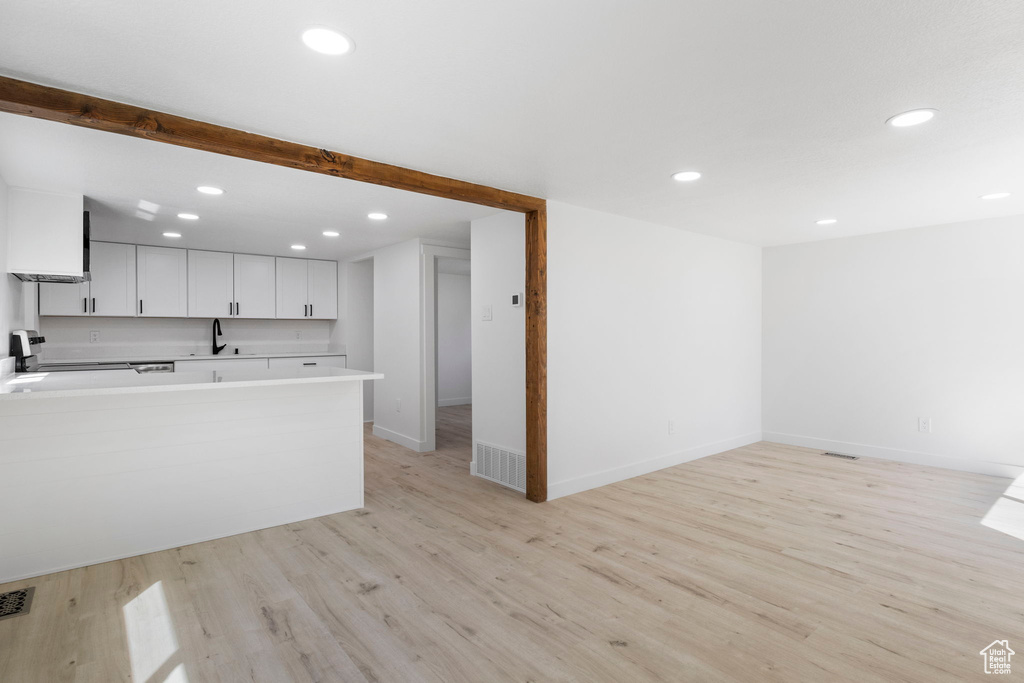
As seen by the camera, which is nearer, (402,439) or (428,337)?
(428,337)

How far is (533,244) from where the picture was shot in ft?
12.6

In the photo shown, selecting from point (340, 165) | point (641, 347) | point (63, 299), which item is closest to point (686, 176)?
point (641, 347)

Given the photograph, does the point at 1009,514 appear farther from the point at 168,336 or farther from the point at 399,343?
the point at 168,336

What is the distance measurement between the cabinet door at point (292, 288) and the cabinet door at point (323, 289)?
0.26 ft

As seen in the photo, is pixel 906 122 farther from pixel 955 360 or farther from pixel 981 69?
pixel 955 360

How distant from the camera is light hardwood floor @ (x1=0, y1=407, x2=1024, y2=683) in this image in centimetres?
197

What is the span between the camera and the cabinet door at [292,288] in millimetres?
6641

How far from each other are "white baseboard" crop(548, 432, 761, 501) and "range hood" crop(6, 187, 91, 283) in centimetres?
381

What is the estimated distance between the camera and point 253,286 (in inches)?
253

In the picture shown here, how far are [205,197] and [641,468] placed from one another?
4.14 meters

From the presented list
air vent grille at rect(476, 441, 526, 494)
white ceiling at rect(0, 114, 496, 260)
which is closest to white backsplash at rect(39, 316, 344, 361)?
white ceiling at rect(0, 114, 496, 260)

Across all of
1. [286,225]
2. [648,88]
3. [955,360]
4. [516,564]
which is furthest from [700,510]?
[286,225]

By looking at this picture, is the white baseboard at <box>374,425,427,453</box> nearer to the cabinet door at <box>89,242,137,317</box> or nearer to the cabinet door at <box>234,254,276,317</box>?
the cabinet door at <box>234,254,276,317</box>

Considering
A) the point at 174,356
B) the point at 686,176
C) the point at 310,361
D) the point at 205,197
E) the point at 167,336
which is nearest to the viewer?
the point at 686,176
